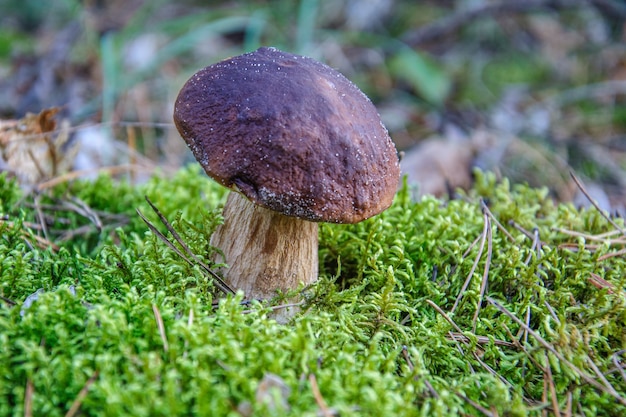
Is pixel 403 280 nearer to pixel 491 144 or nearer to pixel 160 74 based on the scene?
pixel 491 144

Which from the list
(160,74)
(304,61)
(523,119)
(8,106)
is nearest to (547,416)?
(304,61)

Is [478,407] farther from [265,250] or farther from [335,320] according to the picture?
[265,250]

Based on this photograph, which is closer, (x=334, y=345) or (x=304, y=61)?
(x=334, y=345)

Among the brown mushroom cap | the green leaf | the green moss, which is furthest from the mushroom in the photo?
the green leaf

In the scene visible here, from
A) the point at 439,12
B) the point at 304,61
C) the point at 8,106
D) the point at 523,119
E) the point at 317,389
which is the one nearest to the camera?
the point at 317,389

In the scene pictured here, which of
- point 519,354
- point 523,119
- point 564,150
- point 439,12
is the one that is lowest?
point 519,354

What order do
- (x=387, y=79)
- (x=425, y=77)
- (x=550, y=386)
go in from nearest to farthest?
(x=550, y=386), (x=425, y=77), (x=387, y=79)

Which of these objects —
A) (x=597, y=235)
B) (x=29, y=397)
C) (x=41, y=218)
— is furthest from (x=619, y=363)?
(x=41, y=218)

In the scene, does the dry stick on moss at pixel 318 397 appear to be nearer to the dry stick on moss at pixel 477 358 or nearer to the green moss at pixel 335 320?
the green moss at pixel 335 320
